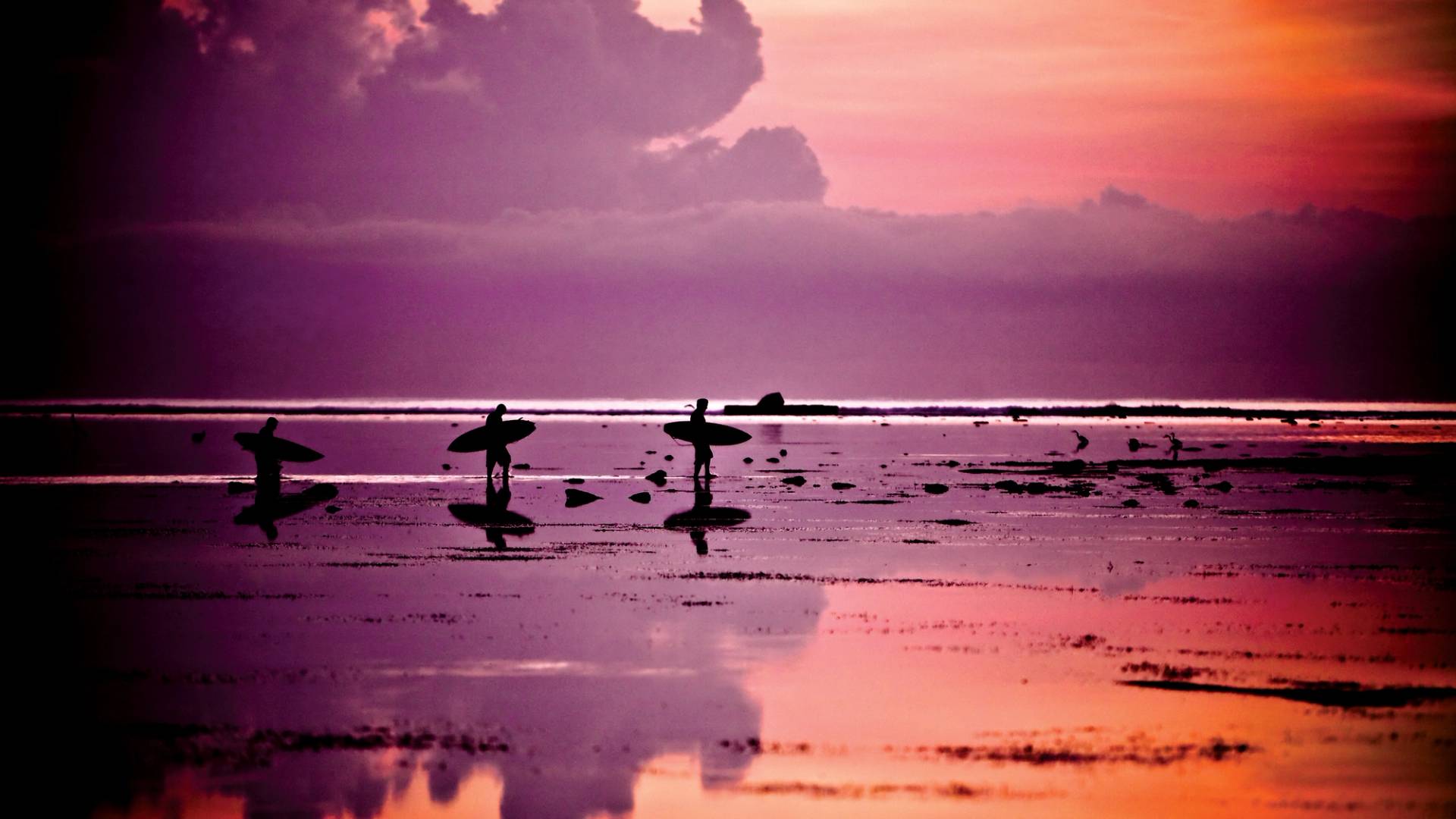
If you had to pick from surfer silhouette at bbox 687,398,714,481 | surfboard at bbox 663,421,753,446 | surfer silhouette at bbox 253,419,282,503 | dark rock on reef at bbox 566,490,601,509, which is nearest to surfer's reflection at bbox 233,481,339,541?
surfer silhouette at bbox 253,419,282,503

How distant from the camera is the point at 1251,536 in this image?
37.0m

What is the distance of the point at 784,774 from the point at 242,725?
6328mm

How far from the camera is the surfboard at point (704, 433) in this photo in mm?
53781

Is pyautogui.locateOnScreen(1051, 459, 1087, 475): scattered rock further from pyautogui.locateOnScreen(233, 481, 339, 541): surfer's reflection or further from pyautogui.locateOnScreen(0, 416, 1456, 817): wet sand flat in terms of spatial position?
pyautogui.locateOnScreen(233, 481, 339, 541): surfer's reflection

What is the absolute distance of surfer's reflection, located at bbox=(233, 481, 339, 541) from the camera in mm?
40094

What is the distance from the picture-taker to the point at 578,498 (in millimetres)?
46875

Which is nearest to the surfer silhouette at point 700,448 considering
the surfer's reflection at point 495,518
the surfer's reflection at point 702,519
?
the surfer's reflection at point 702,519

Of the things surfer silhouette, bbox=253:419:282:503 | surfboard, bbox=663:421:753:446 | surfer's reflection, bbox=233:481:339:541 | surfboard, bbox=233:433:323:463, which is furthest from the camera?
surfboard, bbox=663:421:753:446

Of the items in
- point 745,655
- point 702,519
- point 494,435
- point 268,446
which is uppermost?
point 494,435

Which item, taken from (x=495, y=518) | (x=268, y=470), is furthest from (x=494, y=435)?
(x=495, y=518)

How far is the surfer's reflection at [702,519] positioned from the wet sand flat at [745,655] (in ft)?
0.93

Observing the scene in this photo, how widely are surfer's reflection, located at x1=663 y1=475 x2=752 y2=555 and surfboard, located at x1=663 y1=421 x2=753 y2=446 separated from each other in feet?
17.7

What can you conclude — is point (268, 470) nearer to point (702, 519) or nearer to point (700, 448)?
point (702, 519)

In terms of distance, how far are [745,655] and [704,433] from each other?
33171 millimetres
